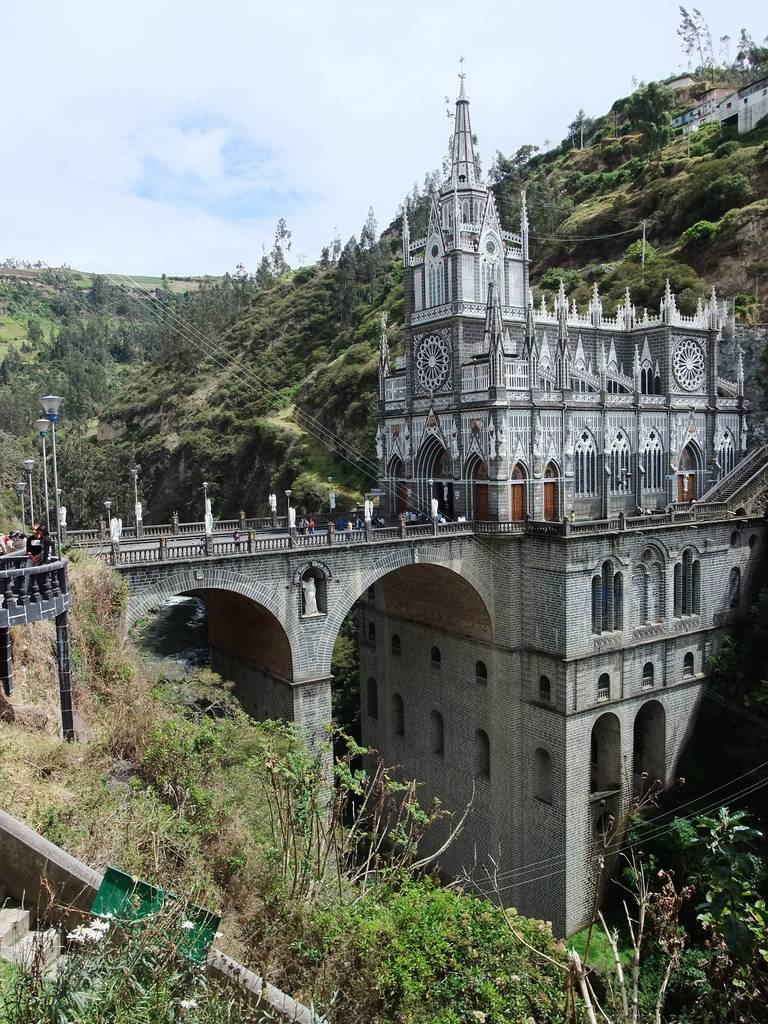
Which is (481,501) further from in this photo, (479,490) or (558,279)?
(558,279)

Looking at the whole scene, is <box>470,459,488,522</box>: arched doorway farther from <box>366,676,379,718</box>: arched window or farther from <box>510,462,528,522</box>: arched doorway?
<box>366,676,379,718</box>: arched window

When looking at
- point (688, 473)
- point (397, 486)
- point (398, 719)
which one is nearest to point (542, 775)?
point (398, 719)

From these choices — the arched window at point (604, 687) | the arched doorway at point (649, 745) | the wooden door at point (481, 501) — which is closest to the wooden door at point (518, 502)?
the wooden door at point (481, 501)

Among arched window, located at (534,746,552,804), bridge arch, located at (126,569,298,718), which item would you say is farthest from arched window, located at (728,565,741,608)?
bridge arch, located at (126,569,298,718)

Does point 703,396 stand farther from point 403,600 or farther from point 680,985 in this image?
point 680,985

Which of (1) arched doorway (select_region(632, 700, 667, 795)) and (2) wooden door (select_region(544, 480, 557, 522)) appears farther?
(1) arched doorway (select_region(632, 700, 667, 795))

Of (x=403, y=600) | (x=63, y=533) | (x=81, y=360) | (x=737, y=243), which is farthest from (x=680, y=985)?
(x=81, y=360)

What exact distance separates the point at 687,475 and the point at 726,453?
11.1 ft

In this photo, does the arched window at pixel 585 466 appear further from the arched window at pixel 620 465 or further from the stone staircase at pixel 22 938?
the stone staircase at pixel 22 938

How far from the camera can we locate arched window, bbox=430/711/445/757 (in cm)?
3575

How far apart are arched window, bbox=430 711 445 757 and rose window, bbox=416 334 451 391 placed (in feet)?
50.2

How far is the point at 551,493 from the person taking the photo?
3291 cm

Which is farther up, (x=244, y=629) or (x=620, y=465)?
(x=620, y=465)

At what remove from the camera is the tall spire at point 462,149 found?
33719mm
